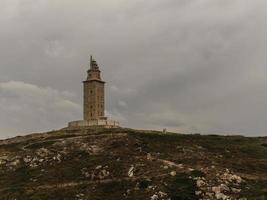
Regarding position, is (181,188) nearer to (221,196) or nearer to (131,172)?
(221,196)

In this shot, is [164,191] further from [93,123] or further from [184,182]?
[93,123]

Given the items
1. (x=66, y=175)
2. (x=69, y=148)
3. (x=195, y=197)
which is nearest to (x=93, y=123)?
(x=69, y=148)

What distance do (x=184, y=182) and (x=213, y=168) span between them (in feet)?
23.2

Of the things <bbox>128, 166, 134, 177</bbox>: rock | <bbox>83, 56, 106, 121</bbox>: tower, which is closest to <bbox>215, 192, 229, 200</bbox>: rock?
<bbox>128, 166, 134, 177</bbox>: rock

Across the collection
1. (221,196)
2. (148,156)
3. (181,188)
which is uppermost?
(148,156)

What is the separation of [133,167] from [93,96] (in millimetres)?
63184

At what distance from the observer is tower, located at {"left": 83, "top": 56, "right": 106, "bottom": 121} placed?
135750 millimetres

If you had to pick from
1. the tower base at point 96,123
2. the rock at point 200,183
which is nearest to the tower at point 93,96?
the tower base at point 96,123

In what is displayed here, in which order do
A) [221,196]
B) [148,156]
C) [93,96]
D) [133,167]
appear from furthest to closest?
[93,96]
[148,156]
[133,167]
[221,196]

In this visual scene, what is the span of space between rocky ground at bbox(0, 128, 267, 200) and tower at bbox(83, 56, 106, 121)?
33.0 metres

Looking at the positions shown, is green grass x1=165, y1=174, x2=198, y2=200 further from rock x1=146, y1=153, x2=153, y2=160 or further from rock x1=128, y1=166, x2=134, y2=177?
rock x1=146, y1=153, x2=153, y2=160

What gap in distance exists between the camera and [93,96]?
136625 millimetres

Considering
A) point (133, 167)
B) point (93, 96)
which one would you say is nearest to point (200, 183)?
point (133, 167)

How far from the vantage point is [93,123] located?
12094 cm
